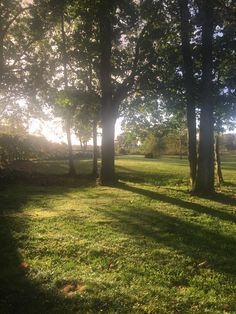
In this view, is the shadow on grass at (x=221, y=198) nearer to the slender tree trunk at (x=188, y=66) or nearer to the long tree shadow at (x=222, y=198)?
the long tree shadow at (x=222, y=198)

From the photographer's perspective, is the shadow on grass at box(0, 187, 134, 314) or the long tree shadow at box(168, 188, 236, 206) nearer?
the shadow on grass at box(0, 187, 134, 314)

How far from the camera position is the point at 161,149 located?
7306 cm

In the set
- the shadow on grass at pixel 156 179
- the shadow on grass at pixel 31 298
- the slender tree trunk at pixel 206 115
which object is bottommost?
the shadow on grass at pixel 31 298

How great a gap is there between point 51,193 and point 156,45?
10887 mm

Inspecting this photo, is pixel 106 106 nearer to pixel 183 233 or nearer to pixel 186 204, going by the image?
pixel 186 204

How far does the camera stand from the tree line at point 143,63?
16.0m

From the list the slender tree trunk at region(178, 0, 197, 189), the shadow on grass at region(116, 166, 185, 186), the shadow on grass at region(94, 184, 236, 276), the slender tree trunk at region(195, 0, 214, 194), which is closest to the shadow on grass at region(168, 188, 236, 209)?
the slender tree trunk at region(195, 0, 214, 194)

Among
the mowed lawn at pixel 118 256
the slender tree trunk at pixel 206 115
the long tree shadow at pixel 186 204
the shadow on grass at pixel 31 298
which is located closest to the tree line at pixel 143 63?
the slender tree trunk at pixel 206 115

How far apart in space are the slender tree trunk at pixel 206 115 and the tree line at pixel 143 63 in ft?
0.13

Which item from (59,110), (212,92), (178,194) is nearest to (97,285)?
A: (178,194)

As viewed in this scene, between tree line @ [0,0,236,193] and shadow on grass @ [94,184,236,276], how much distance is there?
488 centimetres

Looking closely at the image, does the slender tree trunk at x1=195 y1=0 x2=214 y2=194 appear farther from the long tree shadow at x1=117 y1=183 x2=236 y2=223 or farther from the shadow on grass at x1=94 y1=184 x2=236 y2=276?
the shadow on grass at x1=94 y1=184 x2=236 y2=276

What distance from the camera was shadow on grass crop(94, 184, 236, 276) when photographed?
7660 mm

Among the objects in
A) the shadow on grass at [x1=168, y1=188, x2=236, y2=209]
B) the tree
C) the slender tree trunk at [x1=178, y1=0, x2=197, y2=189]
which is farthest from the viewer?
the tree
